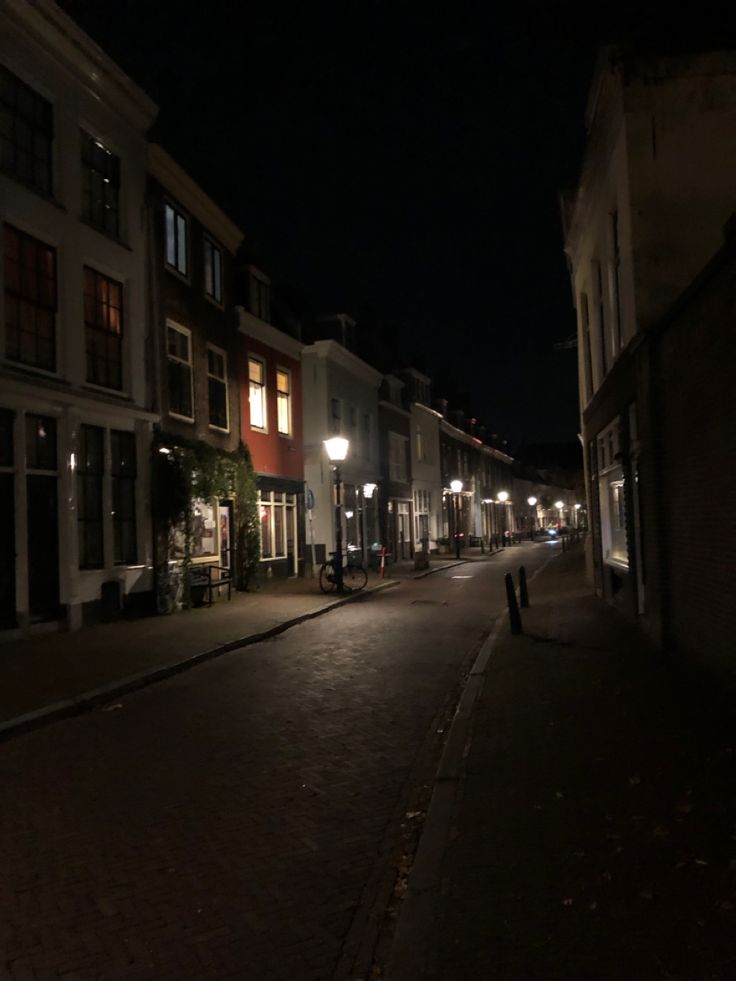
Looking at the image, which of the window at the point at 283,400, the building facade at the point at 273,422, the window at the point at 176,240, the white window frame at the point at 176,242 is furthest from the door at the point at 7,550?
the window at the point at 283,400

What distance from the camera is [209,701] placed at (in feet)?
28.9

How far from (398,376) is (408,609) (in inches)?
935

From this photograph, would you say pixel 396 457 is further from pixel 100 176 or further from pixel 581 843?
pixel 581 843

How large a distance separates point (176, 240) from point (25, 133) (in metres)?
5.35

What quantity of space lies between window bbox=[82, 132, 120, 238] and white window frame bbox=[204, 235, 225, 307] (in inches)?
160

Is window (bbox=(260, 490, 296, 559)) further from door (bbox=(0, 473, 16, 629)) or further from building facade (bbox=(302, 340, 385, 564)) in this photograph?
door (bbox=(0, 473, 16, 629))

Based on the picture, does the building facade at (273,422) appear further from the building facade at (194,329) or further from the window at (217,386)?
the window at (217,386)

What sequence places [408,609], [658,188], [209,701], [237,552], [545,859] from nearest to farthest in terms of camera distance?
[545,859] < [209,701] < [658,188] < [408,609] < [237,552]

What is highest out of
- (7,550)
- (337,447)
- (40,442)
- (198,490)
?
(337,447)

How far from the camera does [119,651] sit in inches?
459

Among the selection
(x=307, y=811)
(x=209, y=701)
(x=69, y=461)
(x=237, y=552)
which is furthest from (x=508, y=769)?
(x=237, y=552)

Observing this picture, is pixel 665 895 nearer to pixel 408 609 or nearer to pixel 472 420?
pixel 408 609

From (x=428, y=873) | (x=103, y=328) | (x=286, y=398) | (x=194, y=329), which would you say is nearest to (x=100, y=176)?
(x=103, y=328)

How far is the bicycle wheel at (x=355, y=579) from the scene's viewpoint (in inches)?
860
